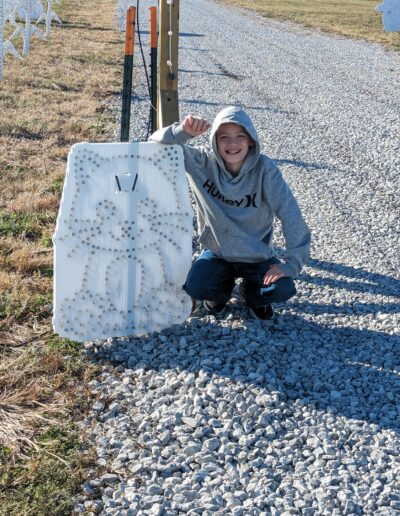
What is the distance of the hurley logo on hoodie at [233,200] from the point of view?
14.5ft

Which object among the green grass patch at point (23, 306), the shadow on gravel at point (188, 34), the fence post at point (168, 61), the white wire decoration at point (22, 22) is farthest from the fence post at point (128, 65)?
the shadow on gravel at point (188, 34)

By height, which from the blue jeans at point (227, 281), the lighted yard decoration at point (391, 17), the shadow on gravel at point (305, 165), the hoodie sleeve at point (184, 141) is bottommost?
the shadow on gravel at point (305, 165)

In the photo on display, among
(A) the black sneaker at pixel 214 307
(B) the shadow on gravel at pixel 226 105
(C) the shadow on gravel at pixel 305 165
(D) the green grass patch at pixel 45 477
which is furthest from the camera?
(B) the shadow on gravel at pixel 226 105

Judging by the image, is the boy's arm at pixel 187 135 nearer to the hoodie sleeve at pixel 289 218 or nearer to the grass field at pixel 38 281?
the hoodie sleeve at pixel 289 218

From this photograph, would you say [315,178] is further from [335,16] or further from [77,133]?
[335,16]

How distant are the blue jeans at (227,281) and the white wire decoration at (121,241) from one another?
0.10 metres

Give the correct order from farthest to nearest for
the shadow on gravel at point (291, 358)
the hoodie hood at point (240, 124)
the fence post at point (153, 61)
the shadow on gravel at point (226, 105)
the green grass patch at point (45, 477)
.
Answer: the shadow on gravel at point (226, 105), the fence post at point (153, 61), the hoodie hood at point (240, 124), the shadow on gravel at point (291, 358), the green grass patch at point (45, 477)

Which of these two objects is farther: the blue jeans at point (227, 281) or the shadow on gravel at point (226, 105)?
the shadow on gravel at point (226, 105)

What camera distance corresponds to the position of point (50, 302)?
15.9 ft

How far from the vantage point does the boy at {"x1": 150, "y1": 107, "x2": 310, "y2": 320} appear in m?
4.28

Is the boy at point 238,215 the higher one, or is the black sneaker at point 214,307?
the boy at point 238,215

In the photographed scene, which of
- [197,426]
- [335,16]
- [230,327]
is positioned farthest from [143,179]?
[335,16]

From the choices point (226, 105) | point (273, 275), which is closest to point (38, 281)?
point (273, 275)

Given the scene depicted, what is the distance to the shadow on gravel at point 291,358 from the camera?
150 inches
